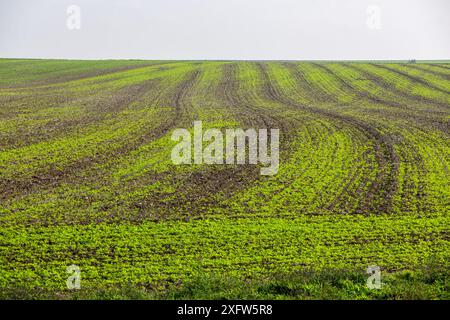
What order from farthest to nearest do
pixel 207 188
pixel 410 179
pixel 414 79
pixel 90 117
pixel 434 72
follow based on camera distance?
1. pixel 434 72
2. pixel 414 79
3. pixel 90 117
4. pixel 410 179
5. pixel 207 188

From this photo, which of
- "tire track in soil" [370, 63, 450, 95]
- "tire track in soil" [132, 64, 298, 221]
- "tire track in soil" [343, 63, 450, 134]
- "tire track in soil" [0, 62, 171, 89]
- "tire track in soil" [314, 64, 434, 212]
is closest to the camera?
"tire track in soil" [132, 64, 298, 221]

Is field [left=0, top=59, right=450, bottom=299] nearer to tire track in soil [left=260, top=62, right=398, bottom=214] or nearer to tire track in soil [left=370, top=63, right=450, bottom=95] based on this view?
→ tire track in soil [left=260, top=62, right=398, bottom=214]

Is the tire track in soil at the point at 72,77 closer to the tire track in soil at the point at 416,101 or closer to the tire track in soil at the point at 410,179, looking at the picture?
the tire track in soil at the point at 416,101

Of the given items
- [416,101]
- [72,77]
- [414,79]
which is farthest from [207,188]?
[72,77]

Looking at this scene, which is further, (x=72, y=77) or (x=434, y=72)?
(x=434, y=72)

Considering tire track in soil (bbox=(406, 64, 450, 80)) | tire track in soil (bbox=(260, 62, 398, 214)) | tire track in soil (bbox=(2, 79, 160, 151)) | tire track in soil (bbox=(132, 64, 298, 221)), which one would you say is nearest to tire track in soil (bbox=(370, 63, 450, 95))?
tire track in soil (bbox=(406, 64, 450, 80))

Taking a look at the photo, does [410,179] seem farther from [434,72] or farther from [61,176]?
[434,72]
